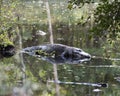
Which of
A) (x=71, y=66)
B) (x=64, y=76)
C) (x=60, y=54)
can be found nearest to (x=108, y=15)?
(x=64, y=76)

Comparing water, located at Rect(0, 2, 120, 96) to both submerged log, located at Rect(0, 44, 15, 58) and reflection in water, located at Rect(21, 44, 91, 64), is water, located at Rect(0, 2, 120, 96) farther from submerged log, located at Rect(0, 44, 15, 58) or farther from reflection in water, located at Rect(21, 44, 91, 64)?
submerged log, located at Rect(0, 44, 15, 58)

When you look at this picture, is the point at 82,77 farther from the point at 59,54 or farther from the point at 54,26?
the point at 54,26

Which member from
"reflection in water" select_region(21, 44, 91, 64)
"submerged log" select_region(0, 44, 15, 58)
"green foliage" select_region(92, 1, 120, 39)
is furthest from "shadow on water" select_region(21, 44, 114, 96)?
"green foliage" select_region(92, 1, 120, 39)

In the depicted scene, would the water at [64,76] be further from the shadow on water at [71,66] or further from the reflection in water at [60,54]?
the reflection in water at [60,54]

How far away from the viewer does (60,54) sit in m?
16.9

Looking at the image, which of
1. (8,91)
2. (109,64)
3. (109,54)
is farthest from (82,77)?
(109,54)

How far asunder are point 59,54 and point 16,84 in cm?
541

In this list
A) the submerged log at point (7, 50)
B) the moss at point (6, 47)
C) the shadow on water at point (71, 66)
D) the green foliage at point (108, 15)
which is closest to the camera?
the green foliage at point (108, 15)

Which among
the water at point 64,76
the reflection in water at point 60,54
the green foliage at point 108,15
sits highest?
the green foliage at point 108,15

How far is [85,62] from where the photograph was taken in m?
15.5

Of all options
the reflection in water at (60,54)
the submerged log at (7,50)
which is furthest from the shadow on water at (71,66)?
the submerged log at (7,50)

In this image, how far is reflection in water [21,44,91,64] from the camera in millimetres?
16047

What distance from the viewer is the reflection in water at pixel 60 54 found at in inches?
632

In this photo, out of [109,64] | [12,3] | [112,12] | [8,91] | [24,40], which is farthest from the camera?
[24,40]
